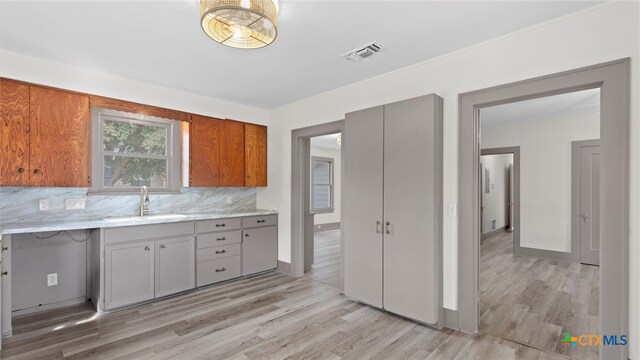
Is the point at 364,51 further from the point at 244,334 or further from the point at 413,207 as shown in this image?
the point at 244,334

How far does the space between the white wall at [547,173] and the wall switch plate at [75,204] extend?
6.93 meters

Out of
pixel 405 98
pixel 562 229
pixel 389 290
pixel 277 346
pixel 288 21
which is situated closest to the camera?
pixel 288 21

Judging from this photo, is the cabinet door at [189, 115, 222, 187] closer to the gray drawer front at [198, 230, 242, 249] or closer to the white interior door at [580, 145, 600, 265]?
the gray drawer front at [198, 230, 242, 249]

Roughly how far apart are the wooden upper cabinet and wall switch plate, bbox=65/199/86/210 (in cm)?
198

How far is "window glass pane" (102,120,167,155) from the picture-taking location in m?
3.57

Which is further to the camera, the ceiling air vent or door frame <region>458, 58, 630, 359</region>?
the ceiling air vent

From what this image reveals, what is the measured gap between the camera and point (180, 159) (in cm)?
411

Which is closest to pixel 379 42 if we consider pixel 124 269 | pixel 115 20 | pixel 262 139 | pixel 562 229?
pixel 115 20

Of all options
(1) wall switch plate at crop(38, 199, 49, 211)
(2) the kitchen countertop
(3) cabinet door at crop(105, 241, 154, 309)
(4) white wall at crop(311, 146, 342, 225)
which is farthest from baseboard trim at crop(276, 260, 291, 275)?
(4) white wall at crop(311, 146, 342, 225)

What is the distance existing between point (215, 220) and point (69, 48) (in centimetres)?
230

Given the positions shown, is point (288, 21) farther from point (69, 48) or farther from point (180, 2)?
point (69, 48)

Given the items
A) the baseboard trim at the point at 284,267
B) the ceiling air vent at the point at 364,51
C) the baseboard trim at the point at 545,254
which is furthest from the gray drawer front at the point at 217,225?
the baseboard trim at the point at 545,254

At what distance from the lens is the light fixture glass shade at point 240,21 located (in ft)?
5.82

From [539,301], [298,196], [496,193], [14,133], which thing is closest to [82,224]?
[14,133]
